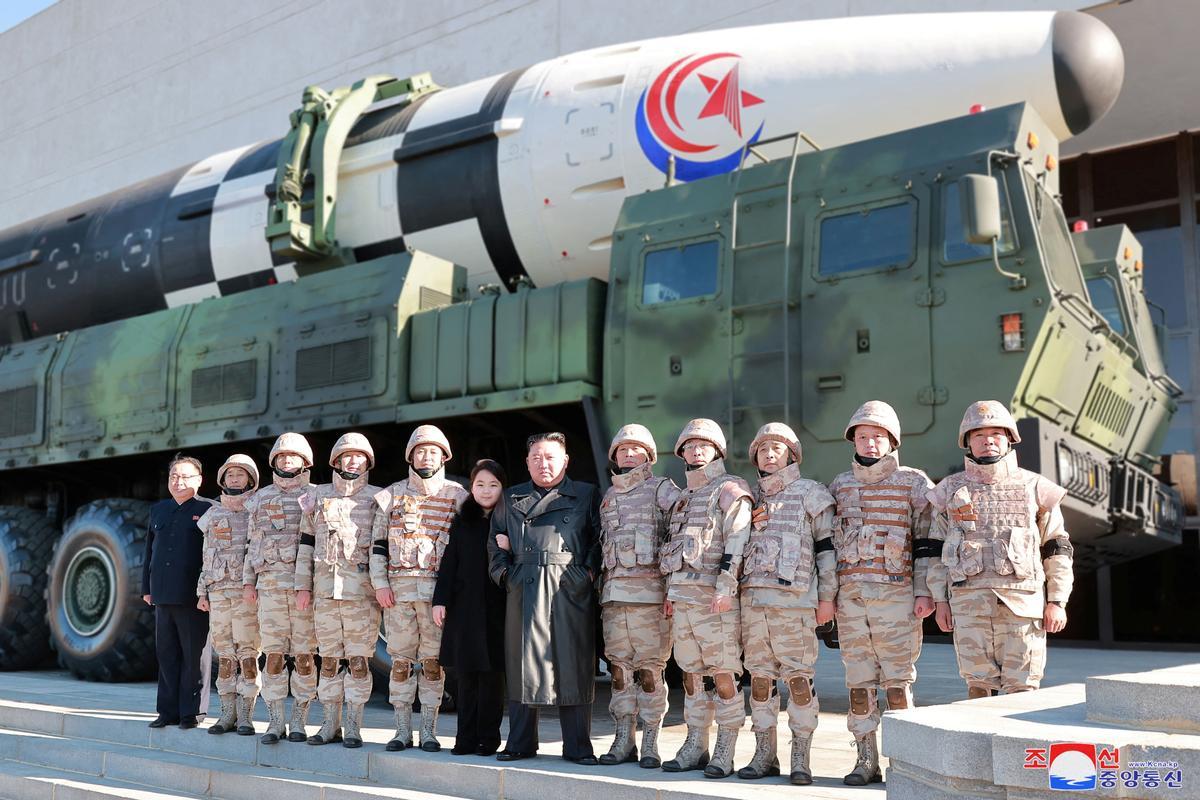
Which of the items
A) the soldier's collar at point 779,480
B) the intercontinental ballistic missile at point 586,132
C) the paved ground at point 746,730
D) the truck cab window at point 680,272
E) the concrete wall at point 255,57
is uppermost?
the concrete wall at point 255,57

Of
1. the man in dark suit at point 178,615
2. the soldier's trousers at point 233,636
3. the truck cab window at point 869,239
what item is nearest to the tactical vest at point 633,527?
the truck cab window at point 869,239

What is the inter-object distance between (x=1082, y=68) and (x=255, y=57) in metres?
15.1

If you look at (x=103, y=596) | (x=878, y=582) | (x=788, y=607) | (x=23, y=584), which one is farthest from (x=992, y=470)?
(x=23, y=584)

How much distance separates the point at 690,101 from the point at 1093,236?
9.44 feet

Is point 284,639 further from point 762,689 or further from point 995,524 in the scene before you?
point 995,524

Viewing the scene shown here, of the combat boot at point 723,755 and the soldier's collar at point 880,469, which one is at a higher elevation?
the soldier's collar at point 880,469

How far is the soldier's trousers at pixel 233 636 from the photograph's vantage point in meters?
5.53

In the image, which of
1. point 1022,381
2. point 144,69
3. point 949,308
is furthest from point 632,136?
point 144,69

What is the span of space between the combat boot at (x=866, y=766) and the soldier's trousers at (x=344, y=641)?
220cm

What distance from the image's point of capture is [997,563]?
12.8ft

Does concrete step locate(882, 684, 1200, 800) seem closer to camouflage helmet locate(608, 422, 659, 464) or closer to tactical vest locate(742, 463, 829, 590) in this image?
tactical vest locate(742, 463, 829, 590)

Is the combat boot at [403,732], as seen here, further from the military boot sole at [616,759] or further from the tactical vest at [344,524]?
the military boot sole at [616,759]

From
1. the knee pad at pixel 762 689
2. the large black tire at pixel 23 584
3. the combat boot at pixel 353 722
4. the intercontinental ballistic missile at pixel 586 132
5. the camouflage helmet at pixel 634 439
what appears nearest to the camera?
the knee pad at pixel 762 689

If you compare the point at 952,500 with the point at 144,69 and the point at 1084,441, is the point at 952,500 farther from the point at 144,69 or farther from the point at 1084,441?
the point at 144,69
